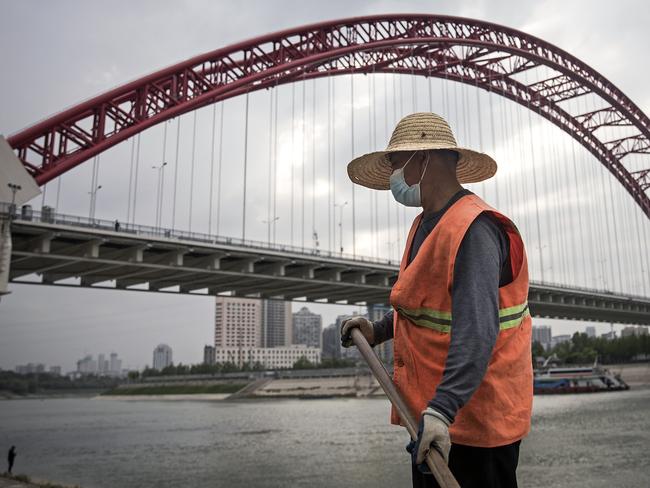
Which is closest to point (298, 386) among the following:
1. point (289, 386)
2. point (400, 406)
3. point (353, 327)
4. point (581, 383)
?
point (289, 386)

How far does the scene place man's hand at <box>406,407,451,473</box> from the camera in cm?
202

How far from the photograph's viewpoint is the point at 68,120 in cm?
2884

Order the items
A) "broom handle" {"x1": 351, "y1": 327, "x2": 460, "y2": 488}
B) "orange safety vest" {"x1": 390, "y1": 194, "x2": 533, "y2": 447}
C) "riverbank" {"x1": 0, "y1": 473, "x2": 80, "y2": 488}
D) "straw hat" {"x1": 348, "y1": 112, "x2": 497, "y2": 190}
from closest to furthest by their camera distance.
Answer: "broom handle" {"x1": 351, "y1": 327, "x2": 460, "y2": 488} → "orange safety vest" {"x1": 390, "y1": 194, "x2": 533, "y2": 447} → "straw hat" {"x1": 348, "y1": 112, "x2": 497, "y2": 190} → "riverbank" {"x1": 0, "y1": 473, "x2": 80, "y2": 488}

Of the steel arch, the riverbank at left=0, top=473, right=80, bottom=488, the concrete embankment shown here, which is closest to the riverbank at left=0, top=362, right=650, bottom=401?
the concrete embankment

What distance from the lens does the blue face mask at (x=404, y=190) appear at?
2625 mm

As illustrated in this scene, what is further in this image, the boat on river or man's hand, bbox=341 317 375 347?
the boat on river

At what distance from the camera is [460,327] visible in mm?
2141

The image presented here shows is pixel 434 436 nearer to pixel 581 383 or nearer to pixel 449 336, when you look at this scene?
pixel 449 336

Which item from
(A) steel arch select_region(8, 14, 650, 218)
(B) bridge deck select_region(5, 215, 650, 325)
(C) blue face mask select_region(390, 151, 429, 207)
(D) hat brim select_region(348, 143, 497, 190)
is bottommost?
(C) blue face mask select_region(390, 151, 429, 207)

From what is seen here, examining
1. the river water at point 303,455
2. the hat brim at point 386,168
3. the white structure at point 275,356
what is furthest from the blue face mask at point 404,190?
the white structure at point 275,356

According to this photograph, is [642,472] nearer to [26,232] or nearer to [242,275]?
[242,275]

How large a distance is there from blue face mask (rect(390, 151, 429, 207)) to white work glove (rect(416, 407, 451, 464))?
956mm

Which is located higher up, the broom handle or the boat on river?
the broom handle

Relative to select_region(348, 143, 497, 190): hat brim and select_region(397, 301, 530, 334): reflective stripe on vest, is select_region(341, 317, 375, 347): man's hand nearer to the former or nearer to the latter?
select_region(397, 301, 530, 334): reflective stripe on vest
